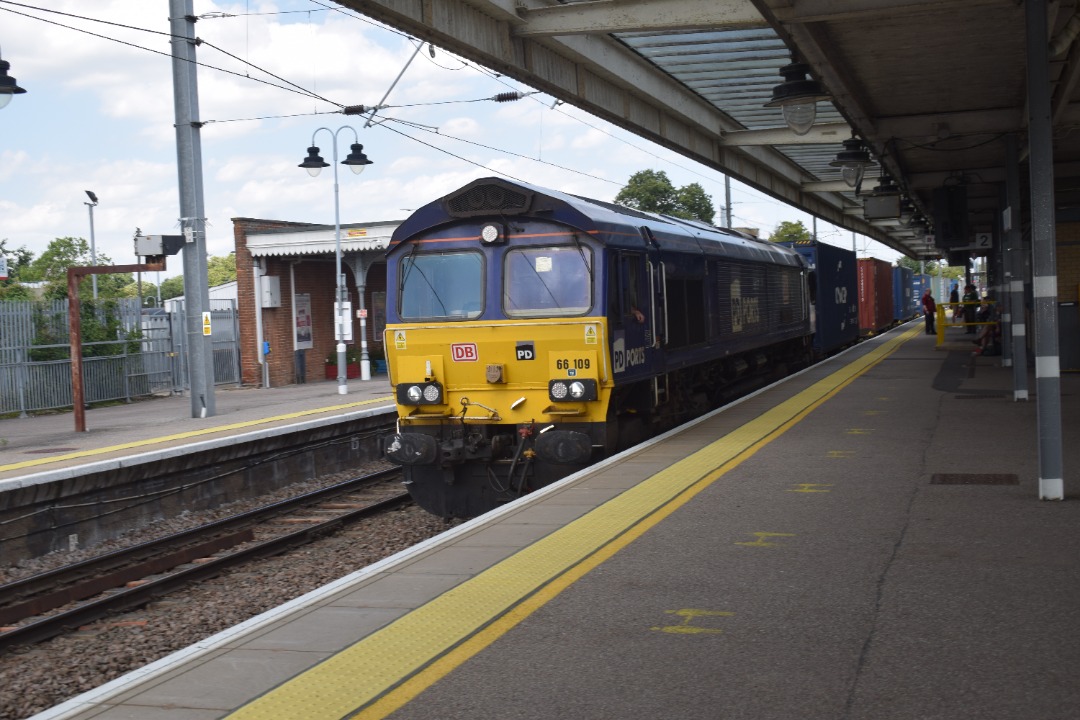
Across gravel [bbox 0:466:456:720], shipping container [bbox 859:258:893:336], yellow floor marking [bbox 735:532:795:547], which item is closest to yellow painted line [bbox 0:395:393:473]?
gravel [bbox 0:466:456:720]

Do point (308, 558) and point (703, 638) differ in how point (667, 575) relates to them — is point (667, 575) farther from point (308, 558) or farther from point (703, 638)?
point (308, 558)

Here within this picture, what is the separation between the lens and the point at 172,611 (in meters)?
9.91

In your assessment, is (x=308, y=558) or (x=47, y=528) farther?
(x=47, y=528)

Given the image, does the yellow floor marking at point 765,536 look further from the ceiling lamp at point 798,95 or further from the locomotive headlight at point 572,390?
the ceiling lamp at point 798,95

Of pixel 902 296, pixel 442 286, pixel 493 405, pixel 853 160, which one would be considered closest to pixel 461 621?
pixel 493 405

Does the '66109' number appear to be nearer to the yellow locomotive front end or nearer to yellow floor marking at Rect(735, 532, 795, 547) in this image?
the yellow locomotive front end

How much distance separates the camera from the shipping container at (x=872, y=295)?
40688mm

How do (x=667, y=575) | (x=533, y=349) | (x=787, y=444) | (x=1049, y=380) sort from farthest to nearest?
(x=787, y=444), (x=533, y=349), (x=1049, y=380), (x=667, y=575)

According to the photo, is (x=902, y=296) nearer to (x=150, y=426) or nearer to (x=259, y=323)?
(x=259, y=323)

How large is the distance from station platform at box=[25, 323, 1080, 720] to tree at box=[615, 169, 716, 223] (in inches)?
2608

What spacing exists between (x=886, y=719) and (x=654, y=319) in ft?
28.8

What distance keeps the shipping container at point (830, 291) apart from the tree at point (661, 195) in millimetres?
42442

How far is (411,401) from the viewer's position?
12203mm

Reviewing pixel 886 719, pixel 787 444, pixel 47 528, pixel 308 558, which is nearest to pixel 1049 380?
pixel 787 444
